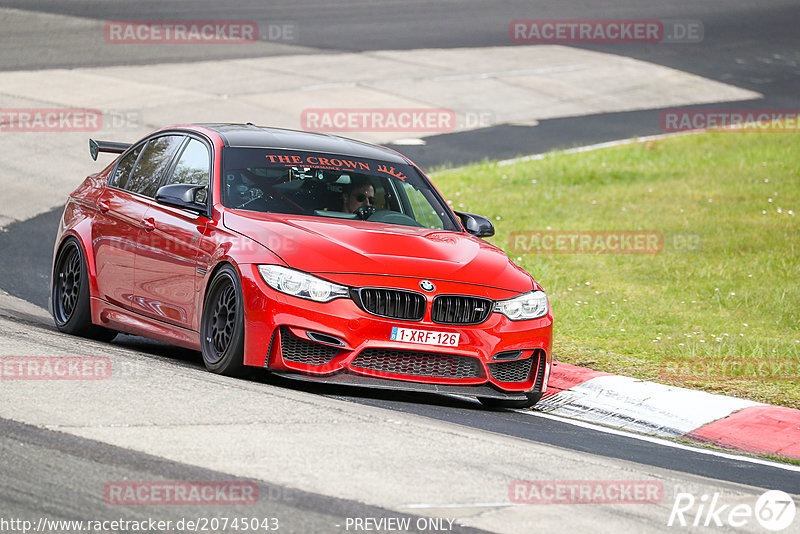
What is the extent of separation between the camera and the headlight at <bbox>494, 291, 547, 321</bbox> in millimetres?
7871

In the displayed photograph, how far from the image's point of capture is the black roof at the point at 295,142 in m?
8.87

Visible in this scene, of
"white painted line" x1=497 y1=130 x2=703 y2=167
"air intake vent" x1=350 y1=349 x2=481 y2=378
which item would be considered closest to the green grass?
"white painted line" x1=497 y1=130 x2=703 y2=167

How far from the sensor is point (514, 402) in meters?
8.38

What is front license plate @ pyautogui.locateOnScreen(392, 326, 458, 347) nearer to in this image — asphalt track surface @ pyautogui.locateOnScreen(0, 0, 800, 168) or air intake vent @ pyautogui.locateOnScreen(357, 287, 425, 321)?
air intake vent @ pyautogui.locateOnScreen(357, 287, 425, 321)

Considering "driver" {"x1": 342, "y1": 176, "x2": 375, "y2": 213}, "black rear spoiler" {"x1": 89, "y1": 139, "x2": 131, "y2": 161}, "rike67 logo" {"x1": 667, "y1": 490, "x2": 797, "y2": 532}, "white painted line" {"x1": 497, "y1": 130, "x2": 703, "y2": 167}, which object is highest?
"black rear spoiler" {"x1": 89, "y1": 139, "x2": 131, "y2": 161}

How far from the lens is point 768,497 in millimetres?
6133

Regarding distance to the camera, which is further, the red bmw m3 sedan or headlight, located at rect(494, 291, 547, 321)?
headlight, located at rect(494, 291, 547, 321)

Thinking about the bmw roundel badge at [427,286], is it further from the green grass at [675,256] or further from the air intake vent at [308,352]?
the green grass at [675,256]

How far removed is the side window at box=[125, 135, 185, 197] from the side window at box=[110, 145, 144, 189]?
10cm

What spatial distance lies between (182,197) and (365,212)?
1292mm

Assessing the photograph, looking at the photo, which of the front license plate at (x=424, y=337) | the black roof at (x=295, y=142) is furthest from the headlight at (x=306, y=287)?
the black roof at (x=295, y=142)

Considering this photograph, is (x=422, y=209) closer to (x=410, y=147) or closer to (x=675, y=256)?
(x=675, y=256)

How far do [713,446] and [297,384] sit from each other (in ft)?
8.77

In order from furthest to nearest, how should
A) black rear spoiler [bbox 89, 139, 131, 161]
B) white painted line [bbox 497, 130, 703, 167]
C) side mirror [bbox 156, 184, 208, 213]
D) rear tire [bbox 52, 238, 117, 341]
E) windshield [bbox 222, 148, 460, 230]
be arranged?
1. white painted line [bbox 497, 130, 703, 167]
2. black rear spoiler [bbox 89, 139, 131, 161]
3. rear tire [bbox 52, 238, 117, 341]
4. windshield [bbox 222, 148, 460, 230]
5. side mirror [bbox 156, 184, 208, 213]
